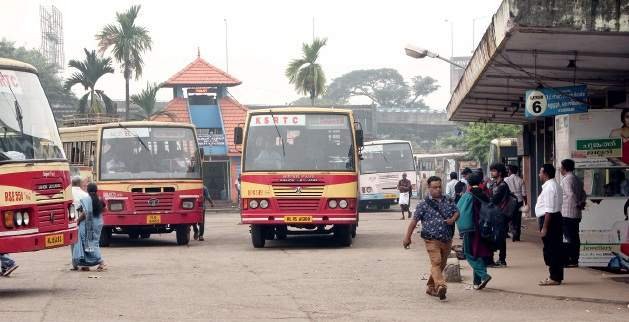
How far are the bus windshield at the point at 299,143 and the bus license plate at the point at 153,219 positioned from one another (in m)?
2.62

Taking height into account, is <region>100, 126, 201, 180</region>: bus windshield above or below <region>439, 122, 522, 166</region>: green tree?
below

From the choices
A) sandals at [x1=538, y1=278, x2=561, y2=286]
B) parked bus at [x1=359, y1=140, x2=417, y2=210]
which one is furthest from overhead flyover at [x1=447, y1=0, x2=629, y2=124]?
parked bus at [x1=359, y1=140, x2=417, y2=210]

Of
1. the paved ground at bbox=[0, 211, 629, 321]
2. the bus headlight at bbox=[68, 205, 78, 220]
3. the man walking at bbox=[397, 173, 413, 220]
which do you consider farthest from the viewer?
the man walking at bbox=[397, 173, 413, 220]

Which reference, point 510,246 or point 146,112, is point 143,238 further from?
point 146,112

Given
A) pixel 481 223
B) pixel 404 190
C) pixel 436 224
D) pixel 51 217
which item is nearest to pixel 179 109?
pixel 404 190

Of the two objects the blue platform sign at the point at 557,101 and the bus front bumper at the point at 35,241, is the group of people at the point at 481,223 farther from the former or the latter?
the bus front bumper at the point at 35,241

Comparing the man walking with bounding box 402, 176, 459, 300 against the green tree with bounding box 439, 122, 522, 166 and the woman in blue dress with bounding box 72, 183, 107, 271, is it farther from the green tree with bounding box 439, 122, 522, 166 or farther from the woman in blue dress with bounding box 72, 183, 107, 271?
the green tree with bounding box 439, 122, 522, 166

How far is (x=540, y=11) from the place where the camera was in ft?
39.3

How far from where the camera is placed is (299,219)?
21.1m

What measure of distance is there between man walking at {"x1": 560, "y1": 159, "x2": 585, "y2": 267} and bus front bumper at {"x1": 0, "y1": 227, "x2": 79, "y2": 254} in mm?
6821

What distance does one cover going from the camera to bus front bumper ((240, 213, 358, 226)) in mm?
21078

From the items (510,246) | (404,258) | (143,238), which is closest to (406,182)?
(143,238)

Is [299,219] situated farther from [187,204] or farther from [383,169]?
[383,169]

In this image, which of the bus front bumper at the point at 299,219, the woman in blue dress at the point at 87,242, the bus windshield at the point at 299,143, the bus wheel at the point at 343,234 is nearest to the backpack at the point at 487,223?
the woman in blue dress at the point at 87,242
